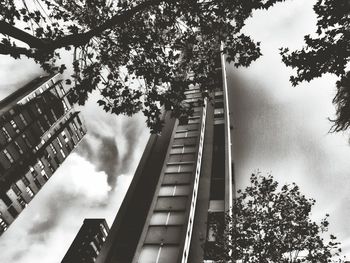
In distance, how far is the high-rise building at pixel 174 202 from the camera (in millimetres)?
24062

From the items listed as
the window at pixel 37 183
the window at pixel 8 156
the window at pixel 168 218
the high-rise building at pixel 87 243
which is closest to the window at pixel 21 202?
the window at pixel 37 183

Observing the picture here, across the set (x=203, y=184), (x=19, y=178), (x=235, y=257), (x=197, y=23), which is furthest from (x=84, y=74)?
(x=19, y=178)

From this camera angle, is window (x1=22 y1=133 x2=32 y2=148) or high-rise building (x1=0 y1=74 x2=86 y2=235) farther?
window (x1=22 y1=133 x2=32 y2=148)

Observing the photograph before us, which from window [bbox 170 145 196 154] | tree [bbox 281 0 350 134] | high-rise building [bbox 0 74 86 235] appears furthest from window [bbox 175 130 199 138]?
tree [bbox 281 0 350 134]

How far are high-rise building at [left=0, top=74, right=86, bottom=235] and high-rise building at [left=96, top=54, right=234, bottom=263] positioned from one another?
2354cm

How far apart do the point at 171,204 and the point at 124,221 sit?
511 cm

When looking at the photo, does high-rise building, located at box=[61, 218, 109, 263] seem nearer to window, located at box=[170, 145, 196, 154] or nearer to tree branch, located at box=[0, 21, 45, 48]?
window, located at box=[170, 145, 196, 154]

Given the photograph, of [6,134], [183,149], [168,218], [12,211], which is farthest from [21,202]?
[168,218]

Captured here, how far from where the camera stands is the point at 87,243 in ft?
307

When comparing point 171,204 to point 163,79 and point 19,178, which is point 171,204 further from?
point 19,178

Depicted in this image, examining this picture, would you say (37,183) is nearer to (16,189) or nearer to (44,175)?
(44,175)

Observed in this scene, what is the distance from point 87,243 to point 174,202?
3021 inches

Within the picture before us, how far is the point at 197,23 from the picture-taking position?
10.4 metres

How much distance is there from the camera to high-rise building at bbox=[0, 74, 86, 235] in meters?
54.0
